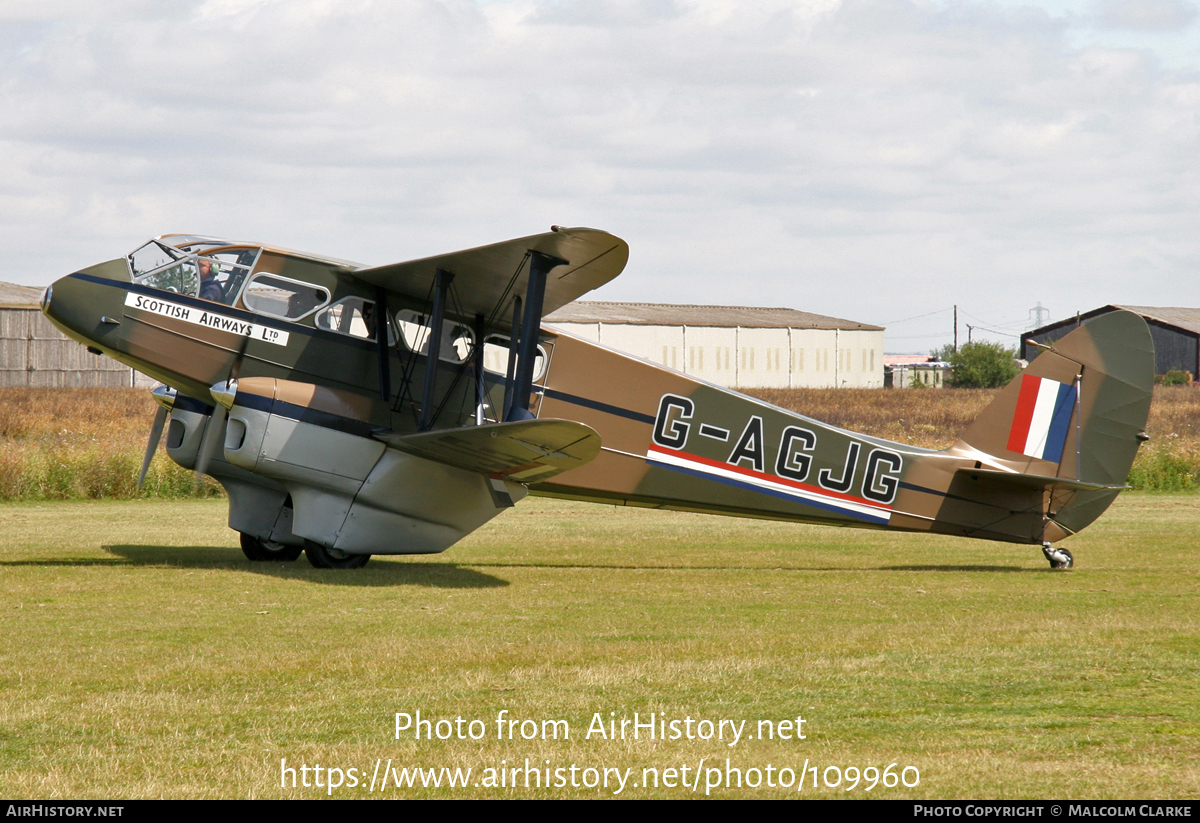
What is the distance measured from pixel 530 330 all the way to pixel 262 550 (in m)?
4.85

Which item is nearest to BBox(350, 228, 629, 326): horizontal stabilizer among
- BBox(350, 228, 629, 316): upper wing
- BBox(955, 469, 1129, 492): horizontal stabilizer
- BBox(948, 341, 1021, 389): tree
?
BBox(350, 228, 629, 316): upper wing

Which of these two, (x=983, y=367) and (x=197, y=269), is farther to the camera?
(x=983, y=367)

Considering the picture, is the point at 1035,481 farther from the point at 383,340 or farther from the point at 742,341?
the point at 742,341

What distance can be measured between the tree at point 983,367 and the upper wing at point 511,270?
65.4 meters

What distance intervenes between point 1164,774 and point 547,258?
295 inches

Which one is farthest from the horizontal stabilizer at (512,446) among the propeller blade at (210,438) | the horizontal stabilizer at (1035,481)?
the horizontal stabilizer at (1035,481)

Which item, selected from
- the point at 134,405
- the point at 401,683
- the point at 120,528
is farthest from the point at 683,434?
the point at 134,405

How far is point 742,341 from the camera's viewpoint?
6862 cm

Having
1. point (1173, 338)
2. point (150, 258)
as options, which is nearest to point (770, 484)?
point (150, 258)

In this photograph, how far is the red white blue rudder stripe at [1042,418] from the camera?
47.6ft

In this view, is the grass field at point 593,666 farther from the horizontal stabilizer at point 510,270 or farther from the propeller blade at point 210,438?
the horizontal stabilizer at point 510,270

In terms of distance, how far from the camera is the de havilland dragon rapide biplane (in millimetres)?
12141
